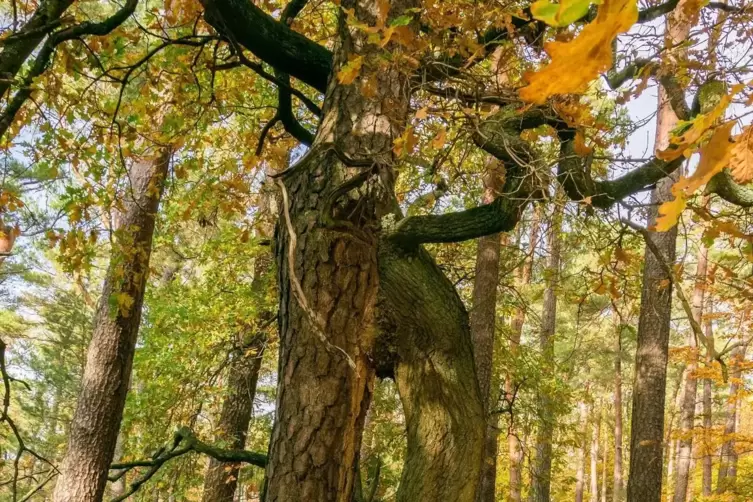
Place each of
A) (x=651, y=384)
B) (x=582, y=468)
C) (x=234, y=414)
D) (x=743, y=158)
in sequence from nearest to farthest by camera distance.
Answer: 1. (x=743, y=158)
2. (x=651, y=384)
3. (x=234, y=414)
4. (x=582, y=468)

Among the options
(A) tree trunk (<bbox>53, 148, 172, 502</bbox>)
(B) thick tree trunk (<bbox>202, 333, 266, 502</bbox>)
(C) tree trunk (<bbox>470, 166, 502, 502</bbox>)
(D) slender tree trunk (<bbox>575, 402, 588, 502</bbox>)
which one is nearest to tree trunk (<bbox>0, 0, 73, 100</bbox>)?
(A) tree trunk (<bbox>53, 148, 172, 502</bbox>)

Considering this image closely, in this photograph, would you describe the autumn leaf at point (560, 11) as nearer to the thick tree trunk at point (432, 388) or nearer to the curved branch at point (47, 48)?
the thick tree trunk at point (432, 388)

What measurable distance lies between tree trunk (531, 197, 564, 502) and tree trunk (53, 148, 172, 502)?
3.29 meters

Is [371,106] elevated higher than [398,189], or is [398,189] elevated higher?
[398,189]

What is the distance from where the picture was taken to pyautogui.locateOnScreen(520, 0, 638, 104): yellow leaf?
18.5 inches

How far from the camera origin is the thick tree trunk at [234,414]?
643cm

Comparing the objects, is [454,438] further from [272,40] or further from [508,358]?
[508,358]

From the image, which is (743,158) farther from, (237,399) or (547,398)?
(547,398)

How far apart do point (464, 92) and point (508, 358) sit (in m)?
4.61

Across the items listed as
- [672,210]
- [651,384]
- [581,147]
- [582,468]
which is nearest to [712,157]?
[672,210]

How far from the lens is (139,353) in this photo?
6.50m

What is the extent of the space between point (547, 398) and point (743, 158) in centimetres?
742

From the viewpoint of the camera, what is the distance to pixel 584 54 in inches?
18.9

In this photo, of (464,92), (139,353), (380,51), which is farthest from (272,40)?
(139,353)
